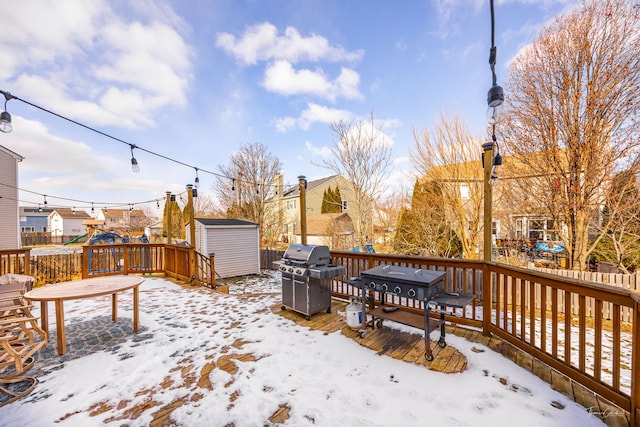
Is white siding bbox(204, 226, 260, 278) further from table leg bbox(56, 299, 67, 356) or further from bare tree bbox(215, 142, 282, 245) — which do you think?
table leg bbox(56, 299, 67, 356)

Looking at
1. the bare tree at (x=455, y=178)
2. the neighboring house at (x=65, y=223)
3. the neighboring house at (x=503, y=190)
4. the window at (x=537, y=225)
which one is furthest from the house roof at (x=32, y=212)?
the window at (x=537, y=225)

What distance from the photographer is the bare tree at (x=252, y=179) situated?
1678 cm

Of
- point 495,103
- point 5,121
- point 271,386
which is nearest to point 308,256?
point 271,386

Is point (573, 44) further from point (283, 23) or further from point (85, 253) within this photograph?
point (85, 253)

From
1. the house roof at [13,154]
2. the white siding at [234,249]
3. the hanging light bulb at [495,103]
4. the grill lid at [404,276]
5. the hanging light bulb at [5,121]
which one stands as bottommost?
the white siding at [234,249]

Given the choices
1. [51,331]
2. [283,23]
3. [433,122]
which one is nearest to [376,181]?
[433,122]

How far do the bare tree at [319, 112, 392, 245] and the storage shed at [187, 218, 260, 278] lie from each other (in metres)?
5.07

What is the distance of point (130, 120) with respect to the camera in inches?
300

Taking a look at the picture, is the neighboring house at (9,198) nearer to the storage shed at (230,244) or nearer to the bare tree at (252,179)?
the storage shed at (230,244)

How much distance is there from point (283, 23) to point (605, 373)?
9915 millimetres

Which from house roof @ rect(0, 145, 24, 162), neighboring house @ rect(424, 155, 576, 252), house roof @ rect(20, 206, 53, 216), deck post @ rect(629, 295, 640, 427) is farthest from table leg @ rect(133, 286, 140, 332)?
house roof @ rect(20, 206, 53, 216)

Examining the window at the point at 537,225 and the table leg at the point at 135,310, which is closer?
the table leg at the point at 135,310

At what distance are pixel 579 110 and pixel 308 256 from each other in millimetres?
8053

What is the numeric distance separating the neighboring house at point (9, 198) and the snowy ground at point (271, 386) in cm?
1122
